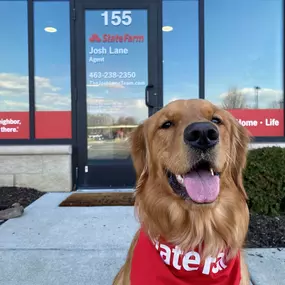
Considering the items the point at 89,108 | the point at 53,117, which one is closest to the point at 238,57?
the point at 89,108

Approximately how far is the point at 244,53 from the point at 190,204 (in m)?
5.59

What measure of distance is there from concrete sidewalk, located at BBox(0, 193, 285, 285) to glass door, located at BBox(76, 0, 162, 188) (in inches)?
64.7

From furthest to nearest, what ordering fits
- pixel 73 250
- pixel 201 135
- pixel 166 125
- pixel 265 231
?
pixel 265 231
pixel 73 250
pixel 166 125
pixel 201 135

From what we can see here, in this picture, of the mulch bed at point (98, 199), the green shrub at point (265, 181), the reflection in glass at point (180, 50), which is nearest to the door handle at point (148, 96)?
the reflection in glass at point (180, 50)

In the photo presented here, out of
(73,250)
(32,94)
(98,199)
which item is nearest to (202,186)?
(73,250)

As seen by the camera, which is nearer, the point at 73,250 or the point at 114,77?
the point at 73,250

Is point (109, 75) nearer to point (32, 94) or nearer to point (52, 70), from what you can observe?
point (52, 70)

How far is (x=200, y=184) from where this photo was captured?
2023 mm

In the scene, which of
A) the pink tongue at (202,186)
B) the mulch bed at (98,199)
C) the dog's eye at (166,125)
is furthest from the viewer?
the mulch bed at (98,199)

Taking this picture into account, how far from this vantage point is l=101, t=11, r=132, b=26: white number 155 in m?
6.65

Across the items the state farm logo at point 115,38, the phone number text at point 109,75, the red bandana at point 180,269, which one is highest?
the state farm logo at point 115,38

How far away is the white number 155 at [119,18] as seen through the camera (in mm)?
6652

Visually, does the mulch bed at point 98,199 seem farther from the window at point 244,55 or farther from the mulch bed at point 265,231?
the window at point 244,55

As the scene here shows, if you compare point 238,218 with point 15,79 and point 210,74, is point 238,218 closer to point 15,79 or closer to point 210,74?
point 210,74
